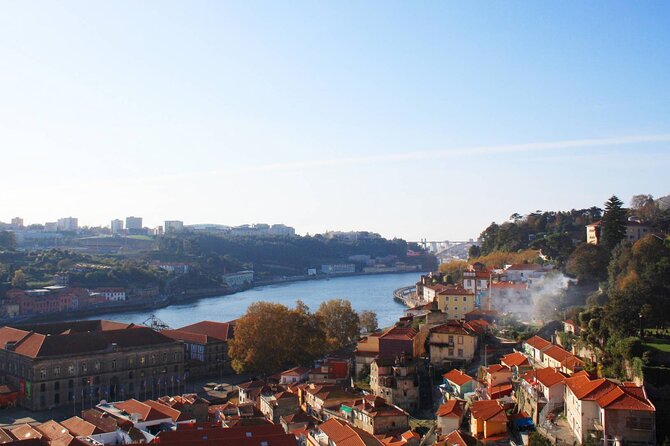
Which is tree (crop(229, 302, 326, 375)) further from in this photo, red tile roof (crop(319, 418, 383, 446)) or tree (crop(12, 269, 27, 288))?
tree (crop(12, 269, 27, 288))

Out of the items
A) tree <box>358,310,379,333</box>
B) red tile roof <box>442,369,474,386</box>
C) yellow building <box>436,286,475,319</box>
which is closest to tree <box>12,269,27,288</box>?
tree <box>358,310,379,333</box>

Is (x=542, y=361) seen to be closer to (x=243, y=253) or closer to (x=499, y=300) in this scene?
(x=499, y=300)

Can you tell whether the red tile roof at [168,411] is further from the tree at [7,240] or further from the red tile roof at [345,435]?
the tree at [7,240]

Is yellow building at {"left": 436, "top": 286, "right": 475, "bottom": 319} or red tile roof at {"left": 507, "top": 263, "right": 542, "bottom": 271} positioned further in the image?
red tile roof at {"left": 507, "top": 263, "right": 542, "bottom": 271}

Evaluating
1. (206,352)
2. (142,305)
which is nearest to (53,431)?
(206,352)

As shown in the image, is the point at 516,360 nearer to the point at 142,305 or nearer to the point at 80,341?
the point at 80,341

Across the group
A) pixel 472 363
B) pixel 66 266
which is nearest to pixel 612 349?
pixel 472 363

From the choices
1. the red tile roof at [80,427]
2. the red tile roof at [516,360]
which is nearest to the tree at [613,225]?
the red tile roof at [516,360]
